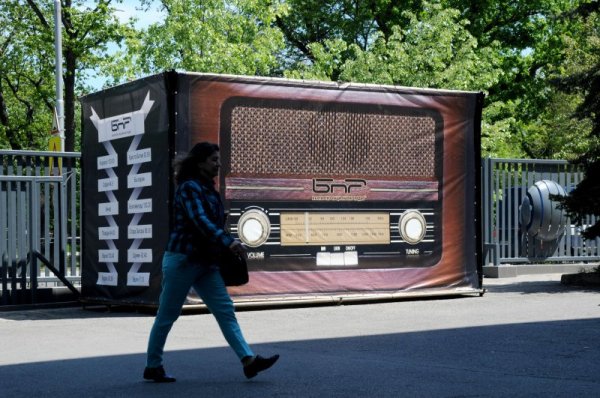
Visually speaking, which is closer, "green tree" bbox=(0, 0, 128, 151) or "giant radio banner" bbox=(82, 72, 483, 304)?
"giant radio banner" bbox=(82, 72, 483, 304)

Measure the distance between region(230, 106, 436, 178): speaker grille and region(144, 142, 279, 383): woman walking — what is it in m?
6.17

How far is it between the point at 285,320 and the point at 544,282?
6.93 metres

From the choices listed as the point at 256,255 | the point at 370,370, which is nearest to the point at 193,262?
the point at 370,370

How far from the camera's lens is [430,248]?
53.5 feet

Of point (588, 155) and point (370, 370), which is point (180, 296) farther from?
point (588, 155)

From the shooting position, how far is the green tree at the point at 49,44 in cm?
3897

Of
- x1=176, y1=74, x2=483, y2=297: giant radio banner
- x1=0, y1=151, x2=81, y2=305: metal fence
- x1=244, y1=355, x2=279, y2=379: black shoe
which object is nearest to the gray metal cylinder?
x1=176, y1=74, x2=483, y2=297: giant radio banner

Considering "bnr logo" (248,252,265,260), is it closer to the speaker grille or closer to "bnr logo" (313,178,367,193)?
the speaker grille

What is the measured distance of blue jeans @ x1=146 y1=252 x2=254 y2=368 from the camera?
8.40 metres

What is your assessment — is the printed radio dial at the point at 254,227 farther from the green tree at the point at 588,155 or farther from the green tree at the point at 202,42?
the green tree at the point at 202,42

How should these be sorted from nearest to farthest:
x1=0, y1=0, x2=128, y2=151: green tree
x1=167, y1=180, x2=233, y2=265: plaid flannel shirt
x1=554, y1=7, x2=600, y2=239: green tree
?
x1=167, y1=180, x2=233, y2=265: plaid flannel shirt < x1=554, y1=7, x2=600, y2=239: green tree < x1=0, y1=0, x2=128, y2=151: green tree

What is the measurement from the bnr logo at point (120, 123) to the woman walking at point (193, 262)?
256 inches

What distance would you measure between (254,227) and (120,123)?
2167 millimetres

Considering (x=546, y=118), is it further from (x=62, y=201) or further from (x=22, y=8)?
(x=62, y=201)
